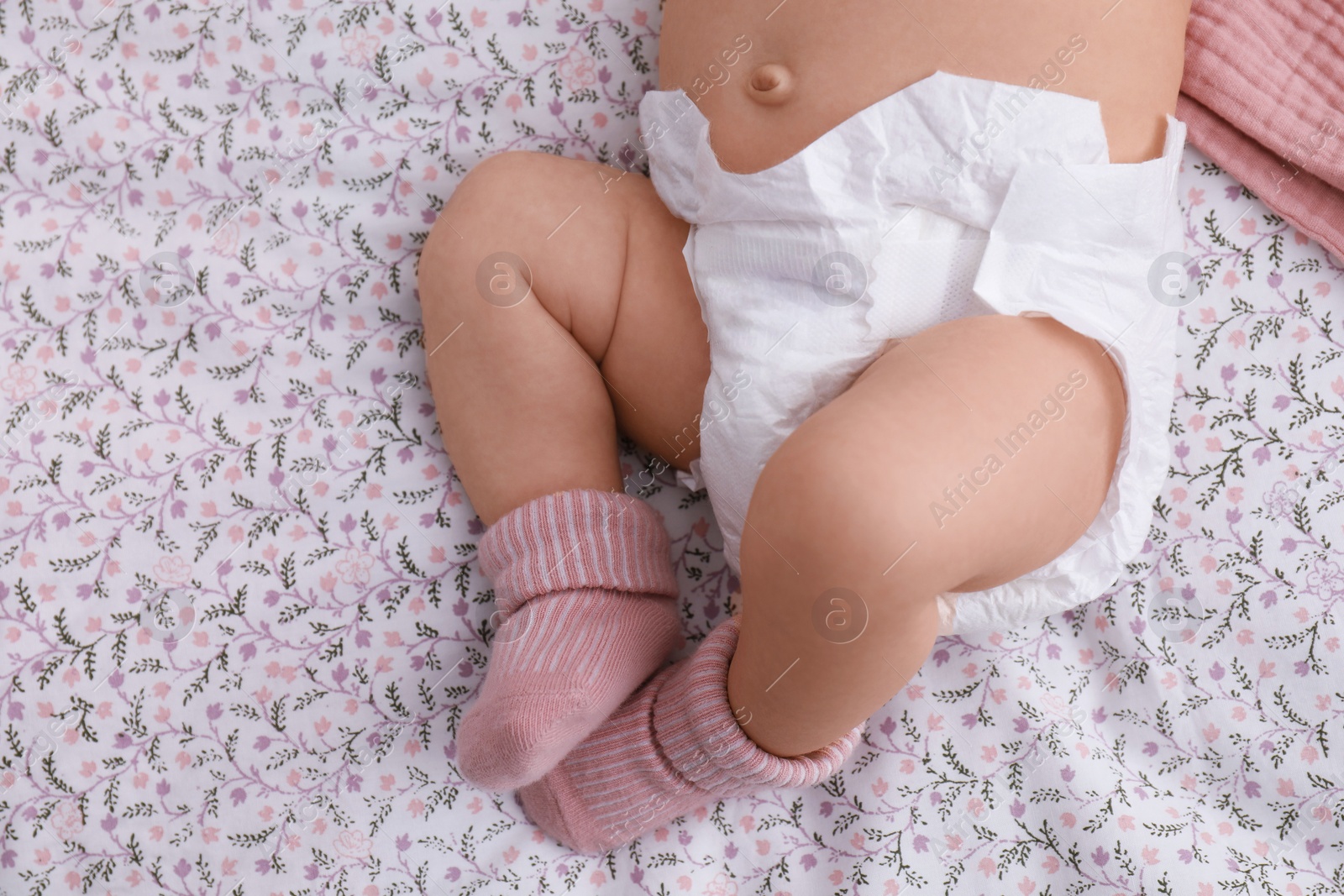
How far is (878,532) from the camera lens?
2.22 ft

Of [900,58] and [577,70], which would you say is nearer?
[900,58]

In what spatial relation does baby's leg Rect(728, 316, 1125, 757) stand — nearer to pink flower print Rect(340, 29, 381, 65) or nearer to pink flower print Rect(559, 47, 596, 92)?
pink flower print Rect(559, 47, 596, 92)

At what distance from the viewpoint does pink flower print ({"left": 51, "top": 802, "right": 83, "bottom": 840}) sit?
39.0 inches

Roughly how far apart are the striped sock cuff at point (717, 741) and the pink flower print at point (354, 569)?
36 cm

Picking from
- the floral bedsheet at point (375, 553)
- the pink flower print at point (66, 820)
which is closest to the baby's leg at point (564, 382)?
the floral bedsheet at point (375, 553)

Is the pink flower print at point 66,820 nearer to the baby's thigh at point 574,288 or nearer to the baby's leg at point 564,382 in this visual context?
the baby's leg at point 564,382

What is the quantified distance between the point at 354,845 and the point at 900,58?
37.0 inches

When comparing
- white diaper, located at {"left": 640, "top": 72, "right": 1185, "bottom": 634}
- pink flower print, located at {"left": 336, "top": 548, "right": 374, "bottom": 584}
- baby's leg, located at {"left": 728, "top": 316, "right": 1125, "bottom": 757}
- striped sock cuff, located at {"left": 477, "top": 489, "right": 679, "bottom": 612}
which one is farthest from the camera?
pink flower print, located at {"left": 336, "top": 548, "right": 374, "bottom": 584}

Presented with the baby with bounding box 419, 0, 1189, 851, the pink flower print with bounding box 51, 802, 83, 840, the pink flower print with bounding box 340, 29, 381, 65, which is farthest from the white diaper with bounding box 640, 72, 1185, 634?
the pink flower print with bounding box 51, 802, 83, 840

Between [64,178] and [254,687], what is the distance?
64 centimetres

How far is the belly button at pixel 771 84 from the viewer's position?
86 cm

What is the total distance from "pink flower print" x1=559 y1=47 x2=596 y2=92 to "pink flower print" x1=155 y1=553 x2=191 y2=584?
698 millimetres

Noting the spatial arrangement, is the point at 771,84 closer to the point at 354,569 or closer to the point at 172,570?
the point at 354,569

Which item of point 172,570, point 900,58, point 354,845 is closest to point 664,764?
point 354,845
